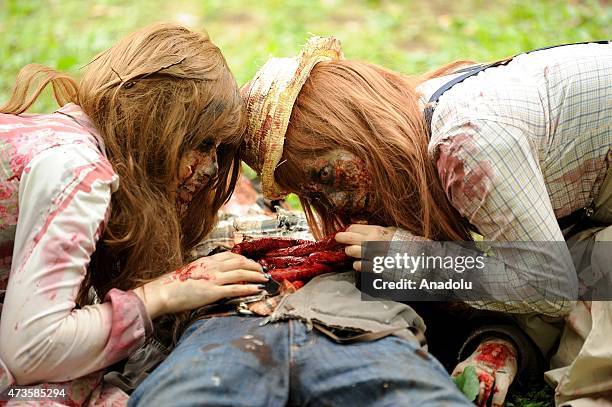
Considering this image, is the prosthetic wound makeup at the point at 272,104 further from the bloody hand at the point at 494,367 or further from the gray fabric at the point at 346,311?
the bloody hand at the point at 494,367

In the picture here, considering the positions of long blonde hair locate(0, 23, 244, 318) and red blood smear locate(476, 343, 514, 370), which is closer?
long blonde hair locate(0, 23, 244, 318)

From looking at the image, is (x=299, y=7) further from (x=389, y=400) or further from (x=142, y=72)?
(x=389, y=400)

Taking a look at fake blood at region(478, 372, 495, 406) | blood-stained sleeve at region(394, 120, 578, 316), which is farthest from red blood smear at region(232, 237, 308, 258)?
fake blood at region(478, 372, 495, 406)

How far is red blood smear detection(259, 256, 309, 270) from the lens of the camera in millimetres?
2652

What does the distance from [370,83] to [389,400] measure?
1109mm

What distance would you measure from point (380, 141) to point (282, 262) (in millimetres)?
526

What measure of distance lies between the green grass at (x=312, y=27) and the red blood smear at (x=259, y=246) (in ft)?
7.66

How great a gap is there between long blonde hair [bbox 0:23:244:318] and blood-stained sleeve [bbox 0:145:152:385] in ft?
0.63

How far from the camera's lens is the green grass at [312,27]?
5.45 metres

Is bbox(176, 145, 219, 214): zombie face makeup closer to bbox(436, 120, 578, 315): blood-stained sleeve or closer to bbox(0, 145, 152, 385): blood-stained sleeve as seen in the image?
bbox(0, 145, 152, 385): blood-stained sleeve

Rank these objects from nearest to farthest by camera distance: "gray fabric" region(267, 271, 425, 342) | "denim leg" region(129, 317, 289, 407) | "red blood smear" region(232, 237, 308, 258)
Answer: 1. "denim leg" region(129, 317, 289, 407)
2. "gray fabric" region(267, 271, 425, 342)
3. "red blood smear" region(232, 237, 308, 258)

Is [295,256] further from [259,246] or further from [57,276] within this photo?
[57,276]

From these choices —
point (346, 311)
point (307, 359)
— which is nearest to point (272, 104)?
point (346, 311)

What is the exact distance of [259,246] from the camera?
274cm
